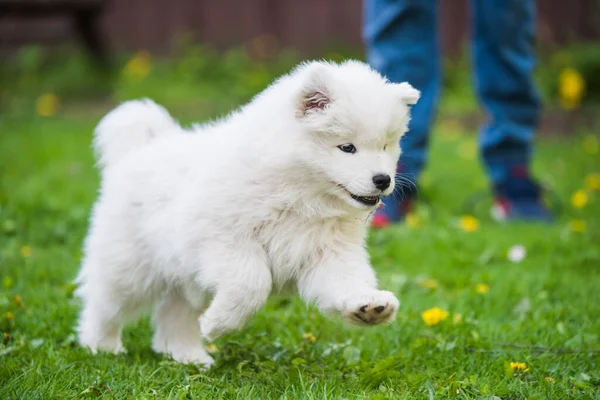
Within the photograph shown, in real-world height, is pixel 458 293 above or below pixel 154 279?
below

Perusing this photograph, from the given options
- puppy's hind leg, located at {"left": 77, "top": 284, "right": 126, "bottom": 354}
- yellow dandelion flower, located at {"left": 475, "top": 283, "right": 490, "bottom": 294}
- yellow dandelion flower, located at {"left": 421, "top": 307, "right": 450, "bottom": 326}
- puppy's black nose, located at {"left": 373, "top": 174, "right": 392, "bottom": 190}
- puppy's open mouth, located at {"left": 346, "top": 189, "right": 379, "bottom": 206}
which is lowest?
yellow dandelion flower, located at {"left": 475, "top": 283, "right": 490, "bottom": 294}

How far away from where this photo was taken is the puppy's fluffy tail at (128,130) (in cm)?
333

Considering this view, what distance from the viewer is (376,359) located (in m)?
3.00

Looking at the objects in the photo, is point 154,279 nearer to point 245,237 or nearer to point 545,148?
point 245,237

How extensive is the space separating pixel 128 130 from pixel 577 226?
2.97 meters

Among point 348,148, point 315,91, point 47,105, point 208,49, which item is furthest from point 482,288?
point 208,49

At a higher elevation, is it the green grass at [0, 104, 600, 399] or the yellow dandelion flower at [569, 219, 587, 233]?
the green grass at [0, 104, 600, 399]

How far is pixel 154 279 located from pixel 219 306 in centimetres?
54

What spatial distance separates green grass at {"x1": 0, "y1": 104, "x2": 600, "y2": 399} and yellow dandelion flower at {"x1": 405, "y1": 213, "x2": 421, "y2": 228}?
62 mm

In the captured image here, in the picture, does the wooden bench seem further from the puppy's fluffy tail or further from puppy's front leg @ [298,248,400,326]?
puppy's front leg @ [298,248,400,326]

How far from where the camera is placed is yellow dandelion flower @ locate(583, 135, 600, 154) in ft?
23.7

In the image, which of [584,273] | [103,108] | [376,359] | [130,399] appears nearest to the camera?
[130,399]

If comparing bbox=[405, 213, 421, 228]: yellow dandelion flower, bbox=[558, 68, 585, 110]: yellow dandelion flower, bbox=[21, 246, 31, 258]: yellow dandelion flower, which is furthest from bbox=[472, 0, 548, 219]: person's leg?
bbox=[558, 68, 585, 110]: yellow dandelion flower

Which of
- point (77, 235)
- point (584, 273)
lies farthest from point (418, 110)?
point (77, 235)
